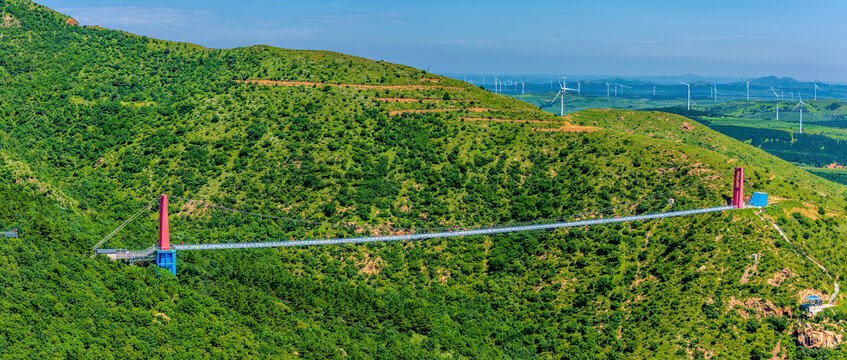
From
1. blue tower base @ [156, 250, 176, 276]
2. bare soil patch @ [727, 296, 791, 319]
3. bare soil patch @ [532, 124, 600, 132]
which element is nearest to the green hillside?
bare soil patch @ [727, 296, 791, 319]

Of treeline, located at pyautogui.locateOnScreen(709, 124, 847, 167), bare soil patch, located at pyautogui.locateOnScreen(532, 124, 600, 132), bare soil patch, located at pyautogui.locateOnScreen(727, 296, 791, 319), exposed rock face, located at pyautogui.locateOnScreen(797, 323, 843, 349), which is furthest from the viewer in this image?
treeline, located at pyautogui.locateOnScreen(709, 124, 847, 167)

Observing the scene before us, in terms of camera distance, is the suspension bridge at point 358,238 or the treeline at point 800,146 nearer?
the suspension bridge at point 358,238

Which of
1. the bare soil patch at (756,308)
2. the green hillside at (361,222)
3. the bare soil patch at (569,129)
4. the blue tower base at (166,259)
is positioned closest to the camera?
the green hillside at (361,222)

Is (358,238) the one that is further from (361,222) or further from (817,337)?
(817,337)

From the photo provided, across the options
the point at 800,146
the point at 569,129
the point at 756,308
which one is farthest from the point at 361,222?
the point at 800,146

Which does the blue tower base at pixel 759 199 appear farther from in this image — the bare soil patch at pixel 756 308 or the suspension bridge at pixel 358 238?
the bare soil patch at pixel 756 308

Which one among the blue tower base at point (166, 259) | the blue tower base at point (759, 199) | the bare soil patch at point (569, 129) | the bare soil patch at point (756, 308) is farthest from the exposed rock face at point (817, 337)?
the blue tower base at point (166, 259)

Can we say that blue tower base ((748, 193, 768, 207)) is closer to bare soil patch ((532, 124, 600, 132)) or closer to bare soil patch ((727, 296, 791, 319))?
bare soil patch ((727, 296, 791, 319))
